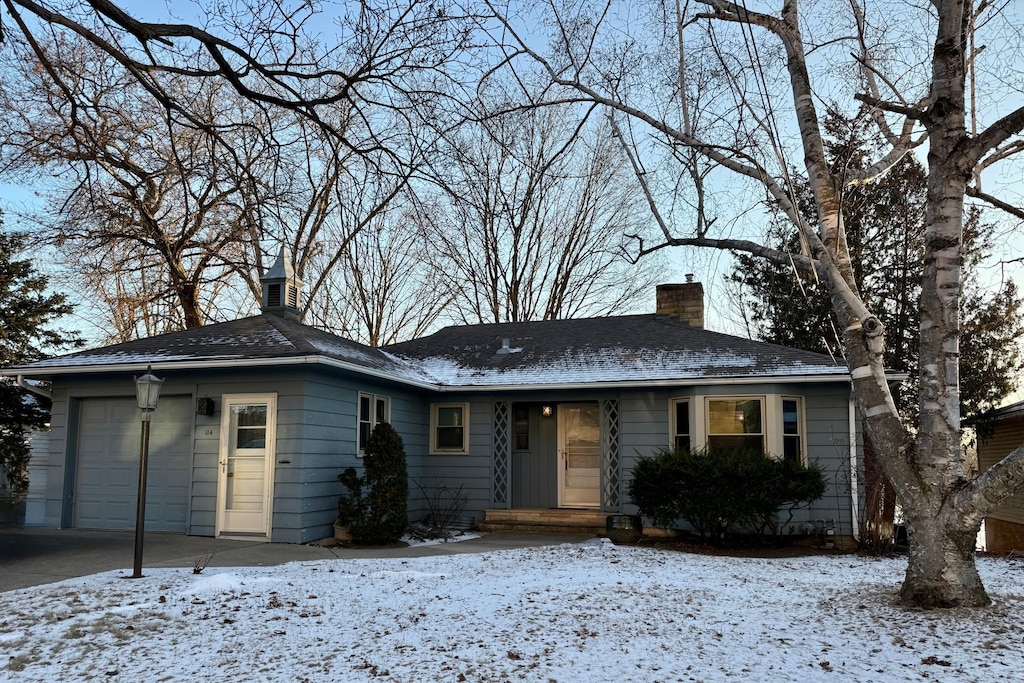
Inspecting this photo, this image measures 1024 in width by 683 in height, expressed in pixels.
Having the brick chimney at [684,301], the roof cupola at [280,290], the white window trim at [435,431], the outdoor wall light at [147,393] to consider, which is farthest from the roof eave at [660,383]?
the outdoor wall light at [147,393]

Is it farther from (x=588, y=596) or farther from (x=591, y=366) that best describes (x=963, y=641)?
(x=591, y=366)

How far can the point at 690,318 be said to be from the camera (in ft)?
48.3

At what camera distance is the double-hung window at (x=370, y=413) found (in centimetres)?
1159

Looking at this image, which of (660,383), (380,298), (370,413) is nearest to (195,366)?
(370,413)

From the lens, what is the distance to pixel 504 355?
1426 cm

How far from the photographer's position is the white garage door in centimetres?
1062

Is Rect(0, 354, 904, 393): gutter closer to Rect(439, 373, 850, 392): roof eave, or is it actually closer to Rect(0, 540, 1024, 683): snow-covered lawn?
Rect(439, 373, 850, 392): roof eave

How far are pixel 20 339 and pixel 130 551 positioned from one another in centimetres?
1213

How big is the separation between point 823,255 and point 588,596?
3.68 meters

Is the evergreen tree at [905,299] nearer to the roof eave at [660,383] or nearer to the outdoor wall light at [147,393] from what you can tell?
the roof eave at [660,383]

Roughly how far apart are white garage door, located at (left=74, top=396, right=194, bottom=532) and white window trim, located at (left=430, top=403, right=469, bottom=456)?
4.23 meters

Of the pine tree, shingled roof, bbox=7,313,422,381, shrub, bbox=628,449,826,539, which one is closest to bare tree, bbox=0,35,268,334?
shingled roof, bbox=7,313,422,381

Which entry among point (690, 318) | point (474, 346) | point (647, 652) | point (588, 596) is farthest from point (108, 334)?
point (647, 652)

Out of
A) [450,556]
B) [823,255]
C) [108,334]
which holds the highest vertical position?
[108,334]
